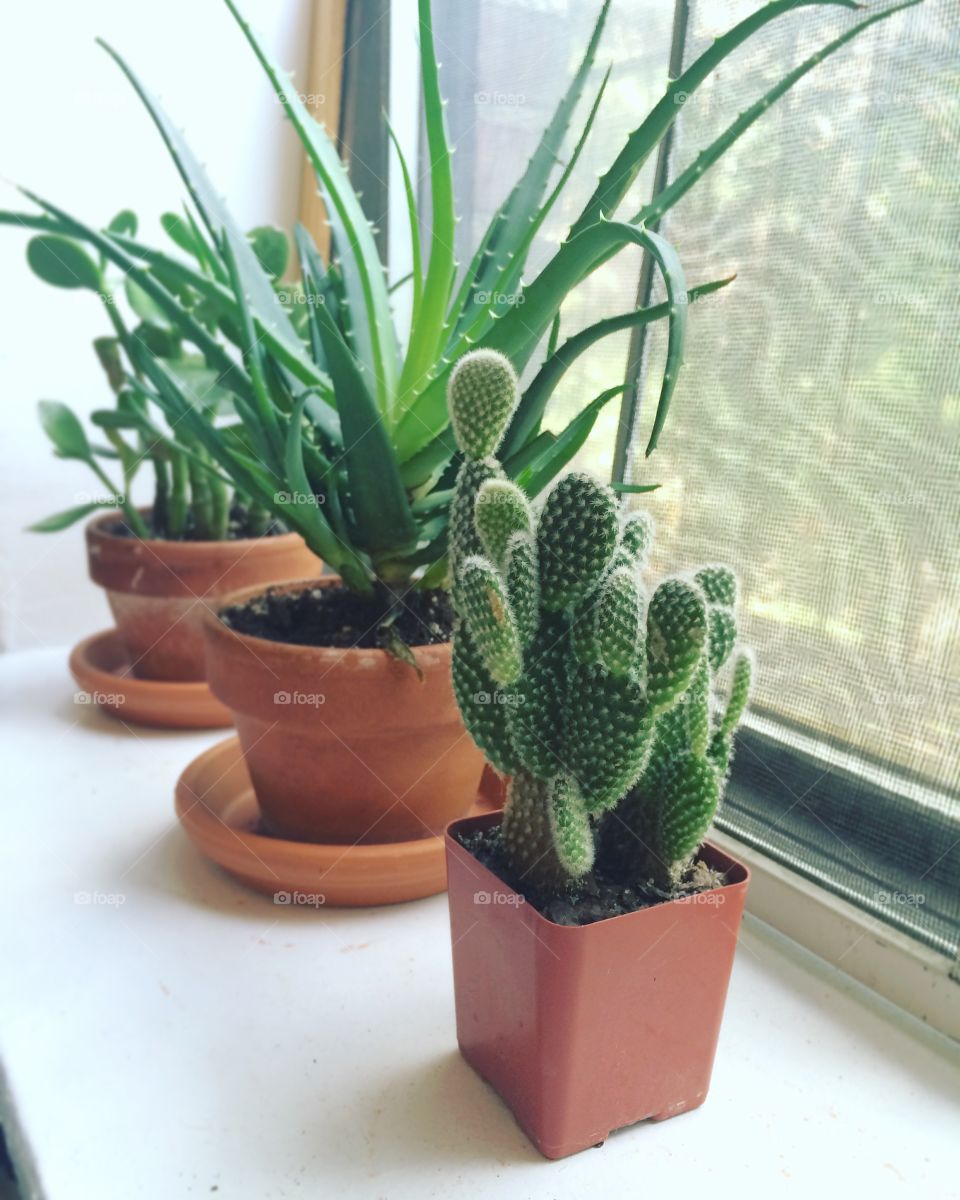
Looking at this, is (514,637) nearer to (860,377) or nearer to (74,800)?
(860,377)

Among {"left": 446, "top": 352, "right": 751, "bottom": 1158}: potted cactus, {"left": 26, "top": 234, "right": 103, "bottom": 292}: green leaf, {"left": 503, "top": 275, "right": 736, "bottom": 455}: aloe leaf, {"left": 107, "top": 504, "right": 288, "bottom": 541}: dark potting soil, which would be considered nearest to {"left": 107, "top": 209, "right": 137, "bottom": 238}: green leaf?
{"left": 26, "top": 234, "right": 103, "bottom": 292}: green leaf

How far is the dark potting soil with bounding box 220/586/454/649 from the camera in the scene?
69cm

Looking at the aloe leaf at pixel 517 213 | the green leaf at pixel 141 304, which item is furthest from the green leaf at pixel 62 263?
the aloe leaf at pixel 517 213

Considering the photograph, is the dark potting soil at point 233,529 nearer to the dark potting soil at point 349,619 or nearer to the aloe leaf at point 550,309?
the dark potting soil at point 349,619

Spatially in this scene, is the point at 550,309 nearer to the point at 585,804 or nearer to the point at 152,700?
the point at 585,804

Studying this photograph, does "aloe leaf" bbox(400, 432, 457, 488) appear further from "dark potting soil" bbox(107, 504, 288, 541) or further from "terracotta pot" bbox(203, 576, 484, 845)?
"dark potting soil" bbox(107, 504, 288, 541)

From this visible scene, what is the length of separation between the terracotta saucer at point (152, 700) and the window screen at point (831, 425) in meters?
0.46

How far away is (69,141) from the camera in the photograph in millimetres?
1091

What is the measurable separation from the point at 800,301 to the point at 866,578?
191 millimetres

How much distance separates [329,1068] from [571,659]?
0.87 feet

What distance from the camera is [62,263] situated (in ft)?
3.01

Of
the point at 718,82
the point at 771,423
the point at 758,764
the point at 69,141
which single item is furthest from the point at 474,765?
the point at 69,141

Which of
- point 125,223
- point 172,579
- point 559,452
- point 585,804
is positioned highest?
point 125,223

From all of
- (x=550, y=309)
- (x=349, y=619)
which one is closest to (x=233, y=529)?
(x=349, y=619)
